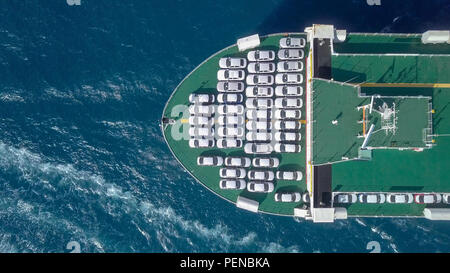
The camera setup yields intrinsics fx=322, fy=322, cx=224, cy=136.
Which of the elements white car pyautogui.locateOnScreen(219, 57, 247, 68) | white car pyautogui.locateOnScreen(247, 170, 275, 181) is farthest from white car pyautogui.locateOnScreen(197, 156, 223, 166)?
white car pyautogui.locateOnScreen(219, 57, 247, 68)

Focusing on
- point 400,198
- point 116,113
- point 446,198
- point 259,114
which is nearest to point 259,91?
point 259,114

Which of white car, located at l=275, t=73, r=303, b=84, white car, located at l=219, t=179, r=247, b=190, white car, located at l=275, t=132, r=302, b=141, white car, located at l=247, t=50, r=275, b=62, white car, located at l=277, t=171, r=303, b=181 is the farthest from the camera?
white car, located at l=247, t=50, r=275, b=62

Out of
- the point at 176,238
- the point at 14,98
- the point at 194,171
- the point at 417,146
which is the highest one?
the point at 14,98

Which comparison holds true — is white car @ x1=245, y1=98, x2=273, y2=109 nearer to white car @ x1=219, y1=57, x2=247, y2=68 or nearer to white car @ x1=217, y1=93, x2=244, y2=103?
white car @ x1=217, y1=93, x2=244, y2=103

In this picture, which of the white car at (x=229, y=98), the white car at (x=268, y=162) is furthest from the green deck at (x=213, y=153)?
the white car at (x=229, y=98)

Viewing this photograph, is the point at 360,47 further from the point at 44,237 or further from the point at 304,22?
the point at 44,237

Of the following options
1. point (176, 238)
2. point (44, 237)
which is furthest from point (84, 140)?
point (176, 238)
